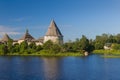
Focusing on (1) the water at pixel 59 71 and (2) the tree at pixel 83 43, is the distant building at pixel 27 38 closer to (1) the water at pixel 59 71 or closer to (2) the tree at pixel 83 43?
(2) the tree at pixel 83 43

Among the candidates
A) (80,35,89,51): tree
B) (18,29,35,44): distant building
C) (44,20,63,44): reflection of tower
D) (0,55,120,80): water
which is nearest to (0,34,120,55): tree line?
(80,35,89,51): tree

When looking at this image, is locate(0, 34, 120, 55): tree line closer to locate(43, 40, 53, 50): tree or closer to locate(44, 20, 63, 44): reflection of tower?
locate(43, 40, 53, 50): tree

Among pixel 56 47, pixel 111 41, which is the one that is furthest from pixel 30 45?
pixel 111 41

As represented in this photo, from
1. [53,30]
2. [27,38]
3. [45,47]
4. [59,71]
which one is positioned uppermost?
[53,30]

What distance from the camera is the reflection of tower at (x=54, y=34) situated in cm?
5869

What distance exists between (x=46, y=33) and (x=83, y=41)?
787 centimetres

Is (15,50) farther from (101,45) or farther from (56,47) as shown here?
(101,45)

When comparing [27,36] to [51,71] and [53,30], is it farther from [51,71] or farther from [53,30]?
[51,71]

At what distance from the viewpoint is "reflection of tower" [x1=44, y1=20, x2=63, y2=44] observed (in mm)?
58688

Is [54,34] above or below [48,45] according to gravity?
above

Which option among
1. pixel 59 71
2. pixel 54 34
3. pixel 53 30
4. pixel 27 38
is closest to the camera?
pixel 59 71

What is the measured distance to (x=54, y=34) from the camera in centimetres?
5878

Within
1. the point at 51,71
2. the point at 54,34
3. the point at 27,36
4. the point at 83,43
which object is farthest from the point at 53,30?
the point at 51,71

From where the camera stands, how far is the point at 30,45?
2267 inches
